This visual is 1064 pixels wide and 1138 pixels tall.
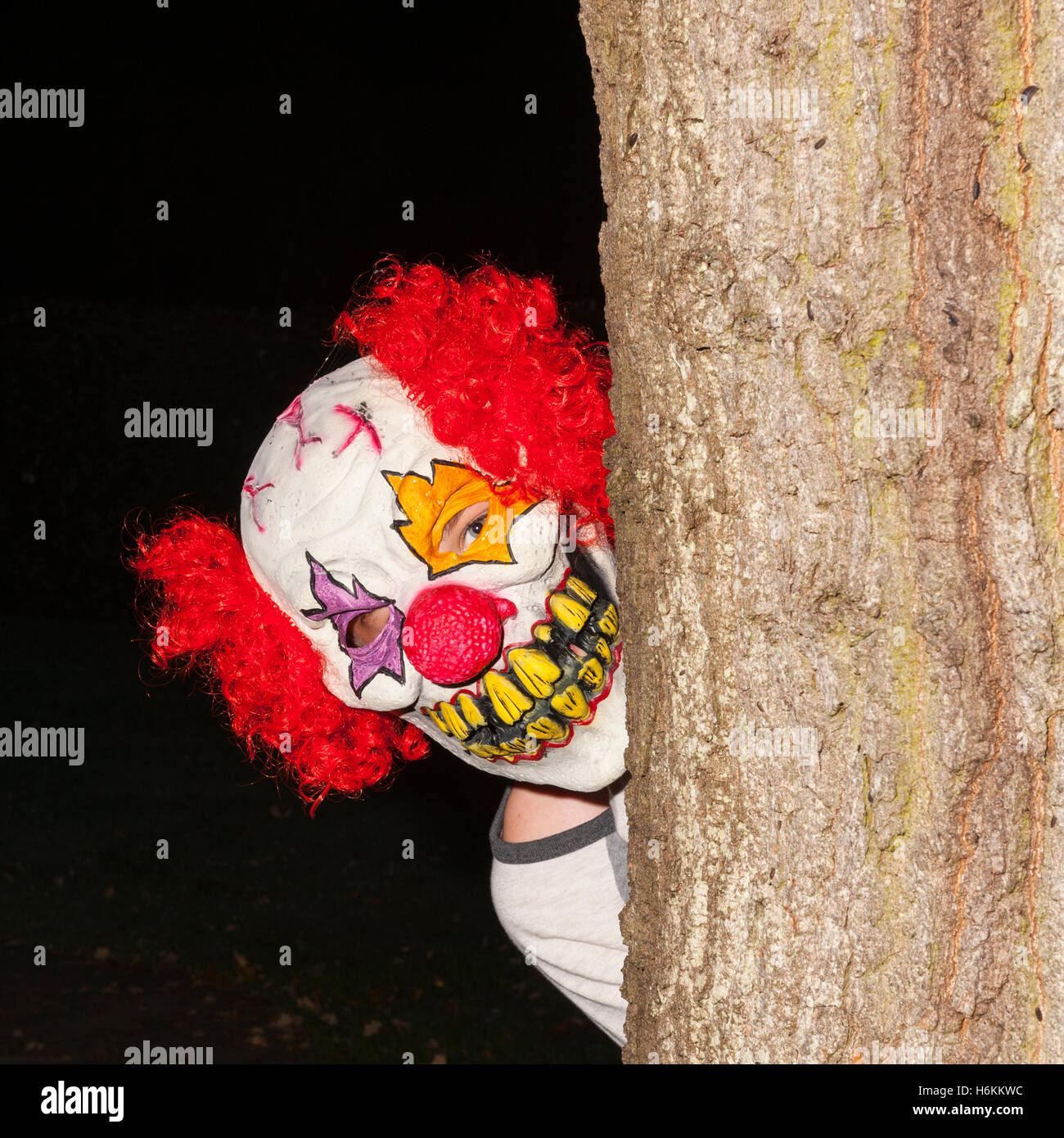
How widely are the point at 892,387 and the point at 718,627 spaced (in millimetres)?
332

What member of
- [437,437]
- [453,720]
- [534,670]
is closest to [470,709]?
[453,720]

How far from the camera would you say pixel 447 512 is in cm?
195

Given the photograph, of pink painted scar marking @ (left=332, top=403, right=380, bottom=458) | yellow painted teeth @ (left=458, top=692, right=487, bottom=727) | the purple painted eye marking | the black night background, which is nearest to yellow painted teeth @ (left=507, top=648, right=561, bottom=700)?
yellow painted teeth @ (left=458, top=692, right=487, bottom=727)

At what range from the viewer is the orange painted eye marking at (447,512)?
193 centimetres

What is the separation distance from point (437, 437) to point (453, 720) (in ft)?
1.71

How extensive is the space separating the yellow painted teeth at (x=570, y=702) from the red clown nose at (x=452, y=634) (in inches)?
6.0

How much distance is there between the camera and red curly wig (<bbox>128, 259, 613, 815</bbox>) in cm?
201

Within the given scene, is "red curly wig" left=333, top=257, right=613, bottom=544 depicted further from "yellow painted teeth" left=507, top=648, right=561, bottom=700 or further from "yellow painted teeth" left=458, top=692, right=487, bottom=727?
"yellow painted teeth" left=458, top=692, right=487, bottom=727

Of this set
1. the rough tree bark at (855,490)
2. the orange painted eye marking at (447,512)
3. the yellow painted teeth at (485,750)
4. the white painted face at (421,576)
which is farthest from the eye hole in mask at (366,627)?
the rough tree bark at (855,490)

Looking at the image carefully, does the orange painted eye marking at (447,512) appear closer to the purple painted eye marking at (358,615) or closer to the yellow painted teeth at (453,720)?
the purple painted eye marking at (358,615)

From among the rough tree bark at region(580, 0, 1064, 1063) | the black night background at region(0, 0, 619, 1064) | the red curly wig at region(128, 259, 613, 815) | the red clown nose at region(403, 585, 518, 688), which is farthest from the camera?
the black night background at region(0, 0, 619, 1064)

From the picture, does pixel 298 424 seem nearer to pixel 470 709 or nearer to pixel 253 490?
pixel 253 490

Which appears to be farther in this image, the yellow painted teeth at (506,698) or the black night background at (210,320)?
the black night background at (210,320)

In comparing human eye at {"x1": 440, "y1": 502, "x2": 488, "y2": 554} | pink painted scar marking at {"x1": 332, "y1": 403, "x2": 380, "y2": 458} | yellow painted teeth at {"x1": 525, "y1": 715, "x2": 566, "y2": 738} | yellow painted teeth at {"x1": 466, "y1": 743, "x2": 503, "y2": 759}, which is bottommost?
yellow painted teeth at {"x1": 466, "y1": 743, "x2": 503, "y2": 759}
